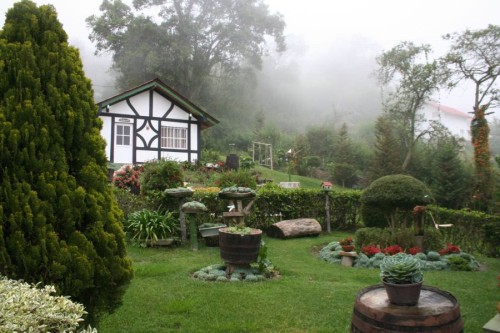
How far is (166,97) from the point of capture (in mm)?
21359

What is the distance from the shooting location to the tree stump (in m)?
10.7

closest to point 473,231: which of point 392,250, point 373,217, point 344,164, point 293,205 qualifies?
point 373,217

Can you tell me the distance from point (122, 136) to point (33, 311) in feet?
61.0

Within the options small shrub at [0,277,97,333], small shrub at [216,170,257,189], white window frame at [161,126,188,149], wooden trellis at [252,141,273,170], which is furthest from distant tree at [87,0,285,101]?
small shrub at [0,277,97,333]

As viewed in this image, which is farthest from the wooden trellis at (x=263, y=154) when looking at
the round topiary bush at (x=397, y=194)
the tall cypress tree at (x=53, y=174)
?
the tall cypress tree at (x=53, y=174)

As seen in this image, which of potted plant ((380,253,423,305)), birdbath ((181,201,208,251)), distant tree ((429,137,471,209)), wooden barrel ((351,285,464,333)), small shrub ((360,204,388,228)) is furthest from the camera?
distant tree ((429,137,471,209))

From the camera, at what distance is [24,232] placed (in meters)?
2.94

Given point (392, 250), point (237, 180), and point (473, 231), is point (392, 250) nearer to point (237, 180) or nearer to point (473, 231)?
point (473, 231)

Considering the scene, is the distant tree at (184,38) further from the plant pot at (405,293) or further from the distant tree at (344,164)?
the plant pot at (405,293)

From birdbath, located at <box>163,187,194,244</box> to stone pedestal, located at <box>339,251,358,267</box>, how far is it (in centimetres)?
361

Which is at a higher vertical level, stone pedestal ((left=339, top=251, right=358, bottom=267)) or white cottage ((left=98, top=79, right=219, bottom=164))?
white cottage ((left=98, top=79, right=219, bottom=164))

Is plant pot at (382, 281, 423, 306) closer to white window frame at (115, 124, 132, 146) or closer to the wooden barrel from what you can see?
the wooden barrel

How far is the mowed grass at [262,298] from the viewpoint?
4340 millimetres

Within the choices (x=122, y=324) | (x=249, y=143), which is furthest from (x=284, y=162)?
(x=122, y=324)
